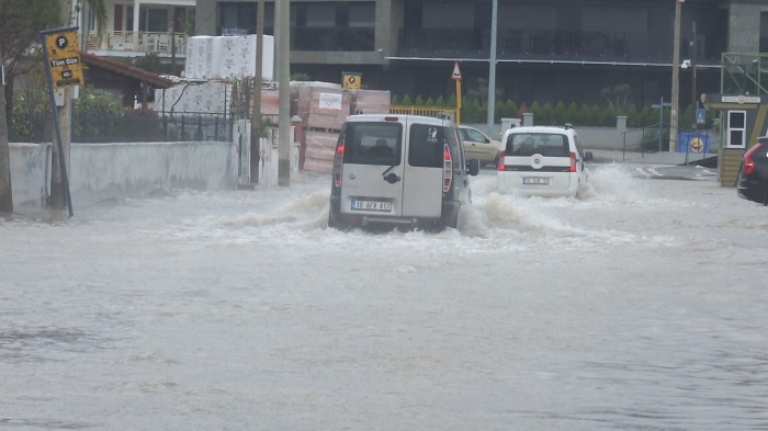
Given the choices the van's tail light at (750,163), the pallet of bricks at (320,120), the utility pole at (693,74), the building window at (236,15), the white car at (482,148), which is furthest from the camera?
the building window at (236,15)

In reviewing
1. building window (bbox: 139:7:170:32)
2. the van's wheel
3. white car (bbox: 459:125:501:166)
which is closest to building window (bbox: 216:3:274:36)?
building window (bbox: 139:7:170:32)

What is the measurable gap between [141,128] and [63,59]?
7528mm

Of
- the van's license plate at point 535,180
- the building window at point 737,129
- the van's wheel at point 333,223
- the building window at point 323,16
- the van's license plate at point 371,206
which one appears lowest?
the van's wheel at point 333,223

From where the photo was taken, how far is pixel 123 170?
93.8 ft

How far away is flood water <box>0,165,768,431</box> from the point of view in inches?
339

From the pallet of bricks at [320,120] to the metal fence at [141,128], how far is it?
3.94 m

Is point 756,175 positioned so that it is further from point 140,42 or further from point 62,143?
point 140,42

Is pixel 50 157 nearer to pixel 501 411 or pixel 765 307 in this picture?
pixel 765 307

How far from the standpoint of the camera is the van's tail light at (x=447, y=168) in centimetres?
1936

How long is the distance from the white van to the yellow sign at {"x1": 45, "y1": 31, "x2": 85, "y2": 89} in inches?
223

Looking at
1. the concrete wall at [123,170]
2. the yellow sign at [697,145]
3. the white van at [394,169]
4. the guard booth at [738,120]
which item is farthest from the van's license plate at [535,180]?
the yellow sign at [697,145]

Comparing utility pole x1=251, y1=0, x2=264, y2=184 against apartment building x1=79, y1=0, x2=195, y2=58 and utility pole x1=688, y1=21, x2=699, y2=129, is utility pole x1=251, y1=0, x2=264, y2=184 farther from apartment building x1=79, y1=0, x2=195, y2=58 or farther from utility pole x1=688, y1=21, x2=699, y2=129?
apartment building x1=79, y1=0, x2=195, y2=58

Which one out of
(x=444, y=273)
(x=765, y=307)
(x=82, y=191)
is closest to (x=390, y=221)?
(x=444, y=273)

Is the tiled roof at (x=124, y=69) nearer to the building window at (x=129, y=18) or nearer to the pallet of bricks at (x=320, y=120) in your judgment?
the pallet of bricks at (x=320, y=120)
